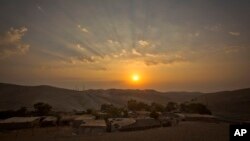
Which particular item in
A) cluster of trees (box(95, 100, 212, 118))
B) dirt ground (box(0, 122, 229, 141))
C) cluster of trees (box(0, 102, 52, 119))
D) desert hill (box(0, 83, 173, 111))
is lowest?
dirt ground (box(0, 122, 229, 141))

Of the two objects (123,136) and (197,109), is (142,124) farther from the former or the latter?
(197,109)

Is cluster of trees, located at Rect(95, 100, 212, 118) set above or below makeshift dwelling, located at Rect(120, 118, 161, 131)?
above

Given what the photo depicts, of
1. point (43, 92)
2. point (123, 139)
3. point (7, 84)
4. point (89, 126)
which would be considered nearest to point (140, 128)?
point (89, 126)

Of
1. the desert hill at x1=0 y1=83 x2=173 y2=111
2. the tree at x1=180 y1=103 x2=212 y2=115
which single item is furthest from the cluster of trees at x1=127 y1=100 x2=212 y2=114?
the desert hill at x1=0 y1=83 x2=173 y2=111

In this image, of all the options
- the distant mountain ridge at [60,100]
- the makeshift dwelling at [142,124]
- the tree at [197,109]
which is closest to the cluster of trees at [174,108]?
the tree at [197,109]

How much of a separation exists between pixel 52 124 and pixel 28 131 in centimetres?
876

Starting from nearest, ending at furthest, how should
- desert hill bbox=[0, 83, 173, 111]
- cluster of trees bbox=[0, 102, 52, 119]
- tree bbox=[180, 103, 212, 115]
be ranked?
1. cluster of trees bbox=[0, 102, 52, 119]
2. tree bbox=[180, 103, 212, 115]
3. desert hill bbox=[0, 83, 173, 111]

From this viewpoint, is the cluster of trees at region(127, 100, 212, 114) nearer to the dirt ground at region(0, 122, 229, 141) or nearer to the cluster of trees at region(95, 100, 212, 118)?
the cluster of trees at region(95, 100, 212, 118)

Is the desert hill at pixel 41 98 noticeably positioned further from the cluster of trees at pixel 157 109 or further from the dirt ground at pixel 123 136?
the dirt ground at pixel 123 136

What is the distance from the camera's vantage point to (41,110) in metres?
65.8

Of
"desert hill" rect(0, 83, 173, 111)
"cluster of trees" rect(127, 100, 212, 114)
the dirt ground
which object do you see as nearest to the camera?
the dirt ground

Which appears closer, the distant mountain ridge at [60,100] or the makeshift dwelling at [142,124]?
the makeshift dwelling at [142,124]

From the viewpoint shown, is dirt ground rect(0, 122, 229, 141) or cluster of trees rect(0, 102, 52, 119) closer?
dirt ground rect(0, 122, 229, 141)

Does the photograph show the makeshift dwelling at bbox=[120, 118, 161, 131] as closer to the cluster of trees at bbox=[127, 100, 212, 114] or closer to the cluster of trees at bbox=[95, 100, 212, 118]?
the cluster of trees at bbox=[95, 100, 212, 118]
